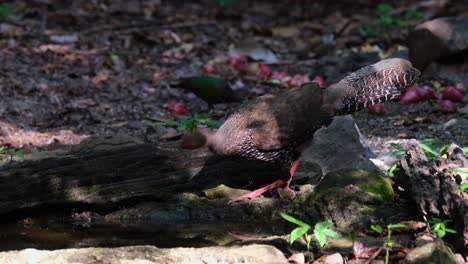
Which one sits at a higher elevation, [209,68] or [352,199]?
[352,199]

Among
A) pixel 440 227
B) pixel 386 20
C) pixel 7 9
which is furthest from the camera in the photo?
pixel 7 9

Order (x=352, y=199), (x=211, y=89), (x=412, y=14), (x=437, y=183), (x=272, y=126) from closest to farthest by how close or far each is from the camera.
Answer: (x=437, y=183)
(x=352, y=199)
(x=272, y=126)
(x=211, y=89)
(x=412, y=14)

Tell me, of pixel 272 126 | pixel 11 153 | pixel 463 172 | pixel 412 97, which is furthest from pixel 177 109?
pixel 463 172

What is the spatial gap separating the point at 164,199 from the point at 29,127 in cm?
307

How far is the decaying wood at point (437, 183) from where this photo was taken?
169 inches

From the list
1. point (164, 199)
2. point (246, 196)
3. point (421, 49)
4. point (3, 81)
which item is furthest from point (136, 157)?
point (421, 49)

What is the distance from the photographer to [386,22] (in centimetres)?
1085

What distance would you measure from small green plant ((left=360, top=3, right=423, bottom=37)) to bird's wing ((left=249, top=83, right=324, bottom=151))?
19.7ft

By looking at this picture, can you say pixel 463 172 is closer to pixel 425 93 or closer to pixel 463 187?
pixel 463 187

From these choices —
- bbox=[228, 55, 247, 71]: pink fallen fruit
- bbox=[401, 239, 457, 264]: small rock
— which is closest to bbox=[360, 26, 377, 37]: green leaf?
bbox=[228, 55, 247, 71]: pink fallen fruit

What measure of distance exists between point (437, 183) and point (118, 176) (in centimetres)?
228

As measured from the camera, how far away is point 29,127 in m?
7.71

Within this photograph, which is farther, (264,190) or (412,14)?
(412,14)

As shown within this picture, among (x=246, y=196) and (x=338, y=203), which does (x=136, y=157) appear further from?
(x=338, y=203)
